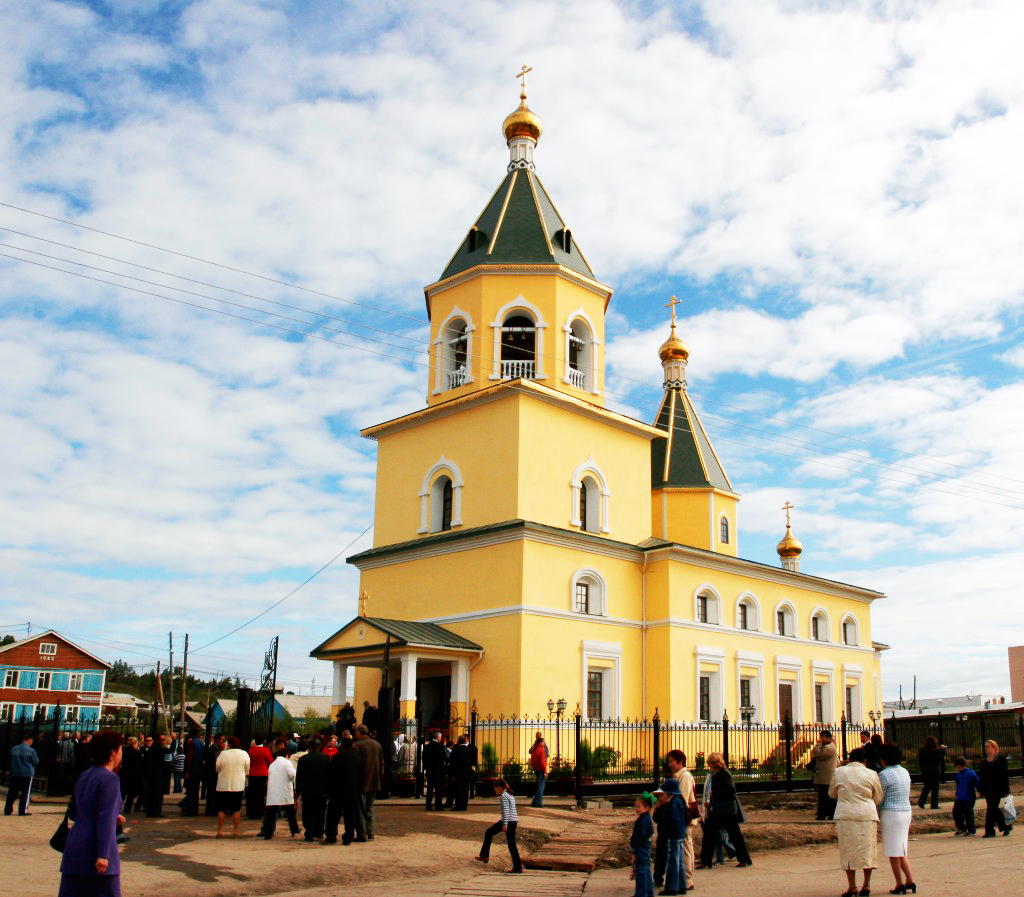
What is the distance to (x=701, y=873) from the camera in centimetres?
1187

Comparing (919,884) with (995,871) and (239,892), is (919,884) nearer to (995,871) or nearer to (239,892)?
(995,871)

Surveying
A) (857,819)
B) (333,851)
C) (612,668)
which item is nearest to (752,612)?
(612,668)

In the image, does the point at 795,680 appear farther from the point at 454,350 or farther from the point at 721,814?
the point at 721,814

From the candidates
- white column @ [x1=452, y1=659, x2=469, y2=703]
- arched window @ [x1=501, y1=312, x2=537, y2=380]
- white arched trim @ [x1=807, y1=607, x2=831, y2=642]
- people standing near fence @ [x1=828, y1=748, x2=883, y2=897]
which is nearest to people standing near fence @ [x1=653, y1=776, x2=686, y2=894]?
people standing near fence @ [x1=828, y1=748, x2=883, y2=897]

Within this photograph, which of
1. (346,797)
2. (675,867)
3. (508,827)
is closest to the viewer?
(675,867)

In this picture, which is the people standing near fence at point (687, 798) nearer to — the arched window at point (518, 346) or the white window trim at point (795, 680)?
the arched window at point (518, 346)

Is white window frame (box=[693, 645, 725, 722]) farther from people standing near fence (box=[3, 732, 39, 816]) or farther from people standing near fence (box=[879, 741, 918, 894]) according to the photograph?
people standing near fence (box=[879, 741, 918, 894])

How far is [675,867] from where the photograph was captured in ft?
33.7

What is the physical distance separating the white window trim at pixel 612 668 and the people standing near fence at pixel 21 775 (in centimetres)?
1207

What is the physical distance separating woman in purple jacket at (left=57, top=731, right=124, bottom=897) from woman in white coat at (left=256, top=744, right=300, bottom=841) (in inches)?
281

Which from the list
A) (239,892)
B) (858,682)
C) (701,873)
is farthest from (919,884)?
(858,682)

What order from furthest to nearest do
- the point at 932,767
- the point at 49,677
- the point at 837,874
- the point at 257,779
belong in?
the point at 49,677
the point at 932,767
the point at 257,779
the point at 837,874

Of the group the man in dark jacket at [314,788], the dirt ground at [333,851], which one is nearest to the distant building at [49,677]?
the dirt ground at [333,851]

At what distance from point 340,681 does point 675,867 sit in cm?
1539
